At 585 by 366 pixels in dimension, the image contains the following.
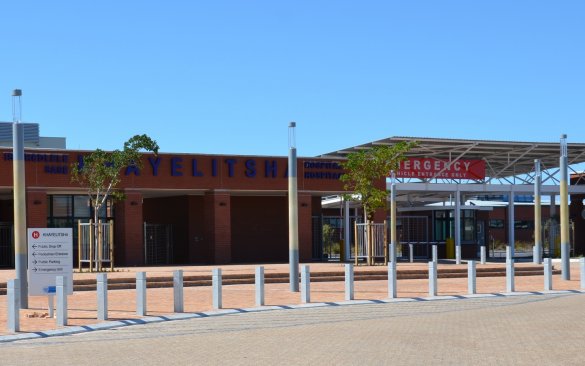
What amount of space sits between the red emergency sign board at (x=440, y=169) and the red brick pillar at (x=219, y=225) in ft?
30.4

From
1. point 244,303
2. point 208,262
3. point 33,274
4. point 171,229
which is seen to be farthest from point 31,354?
point 171,229

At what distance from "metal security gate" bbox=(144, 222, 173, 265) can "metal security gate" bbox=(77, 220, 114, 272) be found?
10.7 metres

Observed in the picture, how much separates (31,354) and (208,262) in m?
27.4

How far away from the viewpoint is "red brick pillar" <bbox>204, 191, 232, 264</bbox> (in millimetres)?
40031

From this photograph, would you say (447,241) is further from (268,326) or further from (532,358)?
(532,358)

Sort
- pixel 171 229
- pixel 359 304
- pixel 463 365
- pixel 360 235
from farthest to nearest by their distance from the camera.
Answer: pixel 171 229 < pixel 360 235 < pixel 359 304 < pixel 463 365

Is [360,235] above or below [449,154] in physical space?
below

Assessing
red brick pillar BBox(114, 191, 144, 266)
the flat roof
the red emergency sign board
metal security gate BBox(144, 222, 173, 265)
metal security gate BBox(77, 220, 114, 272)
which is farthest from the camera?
the red emergency sign board

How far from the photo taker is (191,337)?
15070 mm

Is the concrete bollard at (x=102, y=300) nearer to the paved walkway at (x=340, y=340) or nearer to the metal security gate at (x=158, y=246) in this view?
the paved walkway at (x=340, y=340)

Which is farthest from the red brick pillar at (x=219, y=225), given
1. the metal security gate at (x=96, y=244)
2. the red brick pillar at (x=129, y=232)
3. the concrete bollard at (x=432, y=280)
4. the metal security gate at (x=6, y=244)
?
the concrete bollard at (x=432, y=280)

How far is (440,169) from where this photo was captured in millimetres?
47125

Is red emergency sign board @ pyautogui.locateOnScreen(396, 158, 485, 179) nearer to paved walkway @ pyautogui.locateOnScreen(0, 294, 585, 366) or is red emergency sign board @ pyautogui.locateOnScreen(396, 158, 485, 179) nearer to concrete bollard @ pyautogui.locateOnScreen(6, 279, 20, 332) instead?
paved walkway @ pyautogui.locateOnScreen(0, 294, 585, 366)

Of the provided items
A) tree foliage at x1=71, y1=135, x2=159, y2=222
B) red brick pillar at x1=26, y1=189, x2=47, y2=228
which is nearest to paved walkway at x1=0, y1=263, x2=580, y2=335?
tree foliage at x1=71, y1=135, x2=159, y2=222
